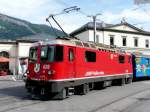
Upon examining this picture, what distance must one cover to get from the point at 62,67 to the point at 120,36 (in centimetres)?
5746

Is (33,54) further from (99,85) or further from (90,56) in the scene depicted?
(99,85)

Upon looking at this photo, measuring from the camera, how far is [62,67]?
17109mm

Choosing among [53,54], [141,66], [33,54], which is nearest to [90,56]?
[33,54]

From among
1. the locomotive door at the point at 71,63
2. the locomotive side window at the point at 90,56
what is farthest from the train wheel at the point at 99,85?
the locomotive door at the point at 71,63

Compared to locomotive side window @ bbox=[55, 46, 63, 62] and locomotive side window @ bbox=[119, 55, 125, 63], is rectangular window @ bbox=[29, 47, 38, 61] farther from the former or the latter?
locomotive side window @ bbox=[119, 55, 125, 63]

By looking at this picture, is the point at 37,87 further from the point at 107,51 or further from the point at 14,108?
the point at 107,51

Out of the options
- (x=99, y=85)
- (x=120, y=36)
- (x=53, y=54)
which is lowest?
(x=99, y=85)

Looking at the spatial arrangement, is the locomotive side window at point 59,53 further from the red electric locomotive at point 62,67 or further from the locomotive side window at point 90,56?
the locomotive side window at point 90,56

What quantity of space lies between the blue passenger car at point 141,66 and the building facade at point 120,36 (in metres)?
33.4

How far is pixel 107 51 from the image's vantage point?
23969 mm

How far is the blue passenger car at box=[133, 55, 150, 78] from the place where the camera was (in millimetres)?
33250

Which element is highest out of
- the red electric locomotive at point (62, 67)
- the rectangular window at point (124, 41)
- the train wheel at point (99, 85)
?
the rectangular window at point (124, 41)

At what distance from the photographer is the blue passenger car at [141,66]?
109ft

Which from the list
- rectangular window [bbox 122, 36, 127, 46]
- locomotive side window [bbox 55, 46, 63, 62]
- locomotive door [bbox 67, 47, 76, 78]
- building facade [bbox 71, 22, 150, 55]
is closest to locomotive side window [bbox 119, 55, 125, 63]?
locomotive door [bbox 67, 47, 76, 78]
